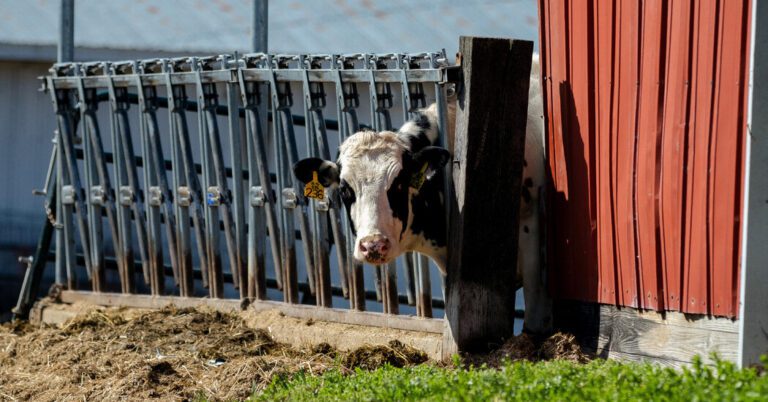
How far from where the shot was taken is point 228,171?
44.5 ft

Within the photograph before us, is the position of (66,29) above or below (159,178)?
above

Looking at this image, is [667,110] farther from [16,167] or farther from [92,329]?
[16,167]

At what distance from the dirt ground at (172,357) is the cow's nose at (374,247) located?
782mm

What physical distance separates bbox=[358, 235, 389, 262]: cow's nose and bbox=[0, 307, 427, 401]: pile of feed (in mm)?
784

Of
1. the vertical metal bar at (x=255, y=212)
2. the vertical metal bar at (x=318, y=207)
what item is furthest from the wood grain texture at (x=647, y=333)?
the vertical metal bar at (x=255, y=212)

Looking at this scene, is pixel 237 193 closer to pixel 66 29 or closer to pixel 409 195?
pixel 409 195

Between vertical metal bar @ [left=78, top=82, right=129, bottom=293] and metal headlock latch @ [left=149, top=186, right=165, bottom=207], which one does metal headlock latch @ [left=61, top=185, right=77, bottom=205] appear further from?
metal headlock latch @ [left=149, top=186, right=165, bottom=207]

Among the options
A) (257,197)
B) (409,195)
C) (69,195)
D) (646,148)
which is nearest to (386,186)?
(409,195)

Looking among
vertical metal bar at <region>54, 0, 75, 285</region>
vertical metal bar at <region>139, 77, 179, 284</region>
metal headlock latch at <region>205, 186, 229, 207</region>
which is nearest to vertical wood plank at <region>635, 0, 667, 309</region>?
metal headlock latch at <region>205, 186, 229, 207</region>

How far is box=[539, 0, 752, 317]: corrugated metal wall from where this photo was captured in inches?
286

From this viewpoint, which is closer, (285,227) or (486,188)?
(486,188)

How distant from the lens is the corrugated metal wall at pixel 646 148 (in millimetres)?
7273

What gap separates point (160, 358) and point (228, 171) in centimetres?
383

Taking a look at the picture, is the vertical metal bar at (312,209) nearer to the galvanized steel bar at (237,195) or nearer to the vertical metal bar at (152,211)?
the galvanized steel bar at (237,195)
